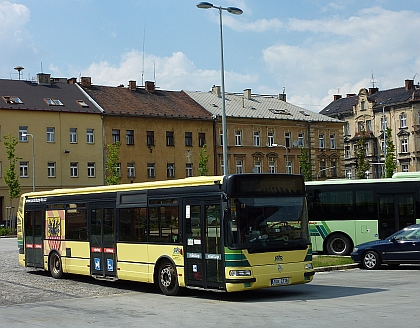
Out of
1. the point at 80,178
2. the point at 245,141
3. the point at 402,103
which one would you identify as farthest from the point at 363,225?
the point at 402,103

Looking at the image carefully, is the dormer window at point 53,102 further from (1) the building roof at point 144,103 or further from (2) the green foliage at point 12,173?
(2) the green foliage at point 12,173

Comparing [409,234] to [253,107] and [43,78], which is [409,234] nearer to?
[43,78]

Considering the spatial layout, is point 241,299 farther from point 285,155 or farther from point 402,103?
point 402,103

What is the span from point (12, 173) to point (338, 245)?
3828cm

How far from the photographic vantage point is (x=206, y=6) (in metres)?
29.1

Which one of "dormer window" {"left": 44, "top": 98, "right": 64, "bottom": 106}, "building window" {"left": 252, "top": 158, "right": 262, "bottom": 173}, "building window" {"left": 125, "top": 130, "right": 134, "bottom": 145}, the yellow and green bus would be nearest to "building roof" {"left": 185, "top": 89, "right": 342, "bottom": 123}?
"building window" {"left": 252, "top": 158, "right": 262, "bottom": 173}

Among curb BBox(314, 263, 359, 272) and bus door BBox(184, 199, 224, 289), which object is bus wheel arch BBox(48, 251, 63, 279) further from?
curb BBox(314, 263, 359, 272)

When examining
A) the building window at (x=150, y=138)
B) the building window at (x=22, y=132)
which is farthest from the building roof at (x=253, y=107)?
the building window at (x=22, y=132)

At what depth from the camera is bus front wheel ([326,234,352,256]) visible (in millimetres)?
28125

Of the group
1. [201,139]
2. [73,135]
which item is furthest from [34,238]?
[201,139]

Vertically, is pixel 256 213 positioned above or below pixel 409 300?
above

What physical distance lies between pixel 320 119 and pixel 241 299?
Result: 220ft

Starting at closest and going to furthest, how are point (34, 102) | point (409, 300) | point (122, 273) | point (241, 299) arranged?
1. point (409, 300)
2. point (241, 299)
3. point (122, 273)
4. point (34, 102)

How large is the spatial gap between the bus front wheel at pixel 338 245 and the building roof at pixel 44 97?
4192 centimetres
